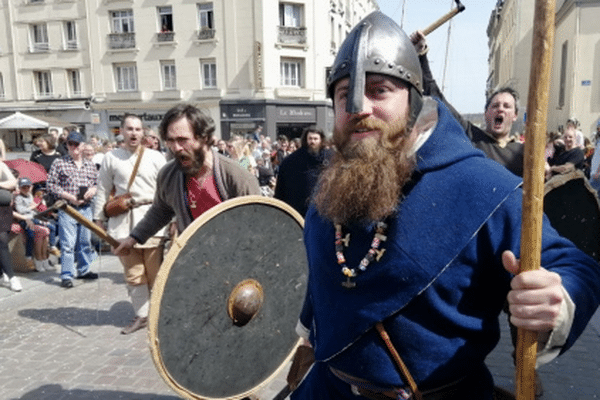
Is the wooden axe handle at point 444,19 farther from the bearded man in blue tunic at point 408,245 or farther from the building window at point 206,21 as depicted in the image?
the building window at point 206,21

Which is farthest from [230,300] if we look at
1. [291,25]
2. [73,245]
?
[291,25]

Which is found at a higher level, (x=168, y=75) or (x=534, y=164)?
(x=168, y=75)

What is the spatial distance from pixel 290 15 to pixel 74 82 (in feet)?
39.9

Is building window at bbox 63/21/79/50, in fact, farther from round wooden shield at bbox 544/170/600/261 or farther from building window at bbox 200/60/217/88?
A: round wooden shield at bbox 544/170/600/261

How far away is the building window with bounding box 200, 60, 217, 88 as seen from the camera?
25.6m

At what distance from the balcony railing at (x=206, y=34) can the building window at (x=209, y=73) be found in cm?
115

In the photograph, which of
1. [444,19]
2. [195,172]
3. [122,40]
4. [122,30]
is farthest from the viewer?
[122,30]

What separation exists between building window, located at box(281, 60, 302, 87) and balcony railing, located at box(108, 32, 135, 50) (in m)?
7.90

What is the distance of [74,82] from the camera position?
2734 cm

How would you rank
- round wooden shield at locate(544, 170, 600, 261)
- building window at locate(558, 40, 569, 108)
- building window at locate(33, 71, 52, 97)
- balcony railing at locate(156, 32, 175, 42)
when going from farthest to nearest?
building window at locate(33, 71, 52, 97)
balcony railing at locate(156, 32, 175, 42)
building window at locate(558, 40, 569, 108)
round wooden shield at locate(544, 170, 600, 261)

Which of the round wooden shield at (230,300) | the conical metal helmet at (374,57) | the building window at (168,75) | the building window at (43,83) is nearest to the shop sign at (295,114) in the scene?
the building window at (168,75)

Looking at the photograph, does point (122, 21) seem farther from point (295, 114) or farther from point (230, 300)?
point (230, 300)

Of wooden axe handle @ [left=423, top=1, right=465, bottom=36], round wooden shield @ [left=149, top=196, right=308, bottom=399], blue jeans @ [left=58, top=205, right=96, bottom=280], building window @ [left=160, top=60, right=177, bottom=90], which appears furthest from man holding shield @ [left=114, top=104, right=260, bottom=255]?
building window @ [left=160, top=60, right=177, bottom=90]

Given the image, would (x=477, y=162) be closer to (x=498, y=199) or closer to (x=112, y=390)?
(x=498, y=199)
